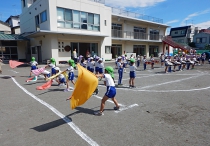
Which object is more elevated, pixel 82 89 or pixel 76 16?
pixel 76 16

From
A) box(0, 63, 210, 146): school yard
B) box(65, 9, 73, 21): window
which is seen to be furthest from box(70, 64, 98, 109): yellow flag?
box(65, 9, 73, 21): window

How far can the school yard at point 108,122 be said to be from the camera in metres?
3.42

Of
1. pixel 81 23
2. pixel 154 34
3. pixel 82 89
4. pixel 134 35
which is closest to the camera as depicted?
pixel 82 89

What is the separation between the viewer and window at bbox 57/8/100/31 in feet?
60.5

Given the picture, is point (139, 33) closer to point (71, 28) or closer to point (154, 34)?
point (154, 34)

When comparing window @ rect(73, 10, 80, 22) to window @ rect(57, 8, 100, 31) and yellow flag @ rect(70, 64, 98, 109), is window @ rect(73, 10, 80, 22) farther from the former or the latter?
yellow flag @ rect(70, 64, 98, 109)

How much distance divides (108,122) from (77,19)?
58.3 feet

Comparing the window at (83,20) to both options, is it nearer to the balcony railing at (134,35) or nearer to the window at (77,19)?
the window at (77,19)

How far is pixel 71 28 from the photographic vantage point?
19125 mm

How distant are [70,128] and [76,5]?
18.5 metres

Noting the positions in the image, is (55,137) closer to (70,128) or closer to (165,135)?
(70,128)

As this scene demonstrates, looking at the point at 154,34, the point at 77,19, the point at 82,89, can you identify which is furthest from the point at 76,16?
the point at 154,34

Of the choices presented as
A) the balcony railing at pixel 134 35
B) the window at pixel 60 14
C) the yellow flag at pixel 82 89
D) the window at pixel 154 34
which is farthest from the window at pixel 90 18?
the yellow flag at pixel 82 89

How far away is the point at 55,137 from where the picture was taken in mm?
3547
